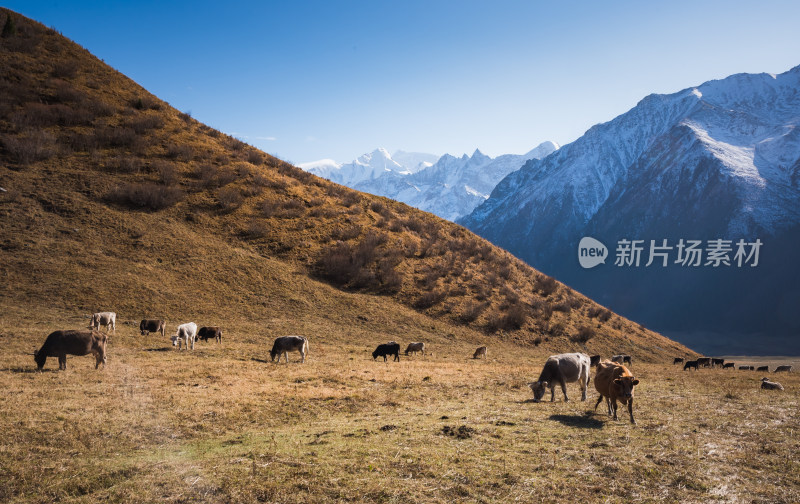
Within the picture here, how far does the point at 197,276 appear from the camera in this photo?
45125 mm

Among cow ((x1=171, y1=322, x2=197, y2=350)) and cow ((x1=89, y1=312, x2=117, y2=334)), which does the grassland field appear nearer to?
cow ((x1=171, y1=322, x2=197, y2=350))

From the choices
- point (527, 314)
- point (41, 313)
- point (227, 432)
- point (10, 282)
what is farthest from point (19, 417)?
point (527, 314)

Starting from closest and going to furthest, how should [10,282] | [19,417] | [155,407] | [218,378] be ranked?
[19,417] < [155,407] < [218,378] < [10,282]

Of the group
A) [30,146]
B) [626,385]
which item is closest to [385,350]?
[626,385]

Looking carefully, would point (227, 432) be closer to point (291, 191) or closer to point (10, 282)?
point (10, 282)

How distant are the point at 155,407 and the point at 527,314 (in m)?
50.9

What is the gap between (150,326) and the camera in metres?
31.3

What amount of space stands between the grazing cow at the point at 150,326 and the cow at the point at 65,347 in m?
10.8

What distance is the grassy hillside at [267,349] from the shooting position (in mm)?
9234

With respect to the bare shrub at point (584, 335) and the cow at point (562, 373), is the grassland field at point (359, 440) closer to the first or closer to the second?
the cow at point (562, 373)

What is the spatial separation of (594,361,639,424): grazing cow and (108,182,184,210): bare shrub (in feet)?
188

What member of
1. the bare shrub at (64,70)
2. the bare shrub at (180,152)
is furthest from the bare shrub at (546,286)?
the bare shrub at (64,70)

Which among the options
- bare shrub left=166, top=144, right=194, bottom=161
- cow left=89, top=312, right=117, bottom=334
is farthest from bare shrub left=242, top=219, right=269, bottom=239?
cow left=89, top=312, right=117, bottom=334

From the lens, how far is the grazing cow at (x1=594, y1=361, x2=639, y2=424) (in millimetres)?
13680
